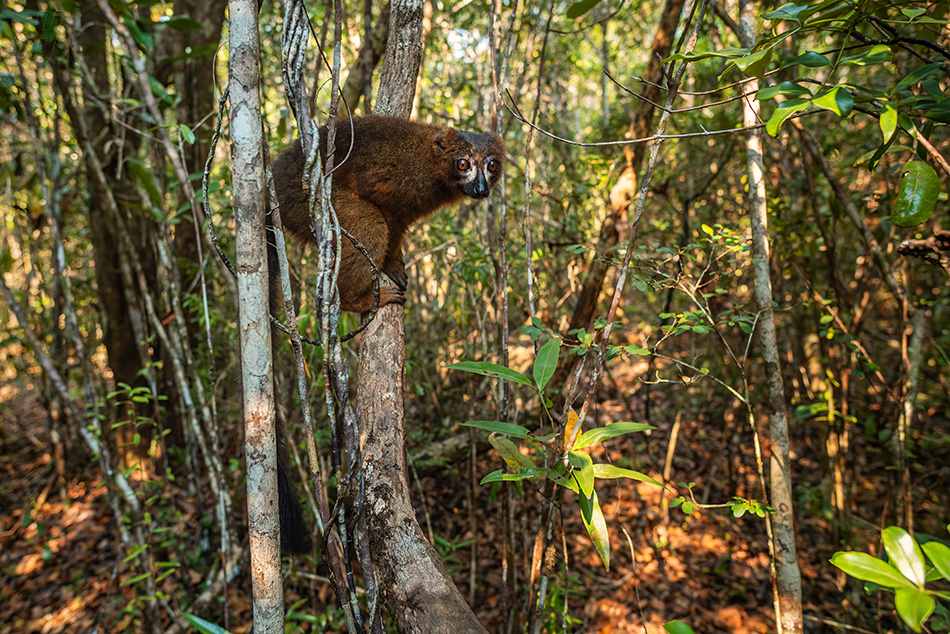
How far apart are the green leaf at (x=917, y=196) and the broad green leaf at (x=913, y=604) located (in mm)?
912

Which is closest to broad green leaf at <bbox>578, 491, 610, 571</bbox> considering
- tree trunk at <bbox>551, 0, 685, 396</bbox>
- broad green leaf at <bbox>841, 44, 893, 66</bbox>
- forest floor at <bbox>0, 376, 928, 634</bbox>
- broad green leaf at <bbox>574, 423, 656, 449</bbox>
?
broad green leaf at <bbox>574, 423, 656, 449</bbox>

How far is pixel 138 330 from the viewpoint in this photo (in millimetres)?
4504

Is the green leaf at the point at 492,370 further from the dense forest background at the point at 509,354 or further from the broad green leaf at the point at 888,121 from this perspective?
the broad green leaf at the point at 888,121

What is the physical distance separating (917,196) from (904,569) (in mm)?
961

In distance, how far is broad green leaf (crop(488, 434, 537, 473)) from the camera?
1702 mm

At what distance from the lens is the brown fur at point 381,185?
2.83 m

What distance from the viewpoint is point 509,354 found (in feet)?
13.6

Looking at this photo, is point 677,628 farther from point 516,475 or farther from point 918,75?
point 918,75

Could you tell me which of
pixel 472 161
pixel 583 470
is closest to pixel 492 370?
pixel 583 470

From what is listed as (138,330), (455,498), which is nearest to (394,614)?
(455,498)

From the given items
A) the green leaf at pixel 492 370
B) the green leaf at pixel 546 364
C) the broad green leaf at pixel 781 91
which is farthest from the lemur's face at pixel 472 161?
the broad green leaf at pixel 781 91

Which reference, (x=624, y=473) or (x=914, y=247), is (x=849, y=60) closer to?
(x=914, y=247)

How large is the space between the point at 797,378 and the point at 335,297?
16.8 feet

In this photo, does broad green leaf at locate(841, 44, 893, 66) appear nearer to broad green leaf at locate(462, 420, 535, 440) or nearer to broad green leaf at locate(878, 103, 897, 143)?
broad green leaf at locate(878, 103, 897, 143)
